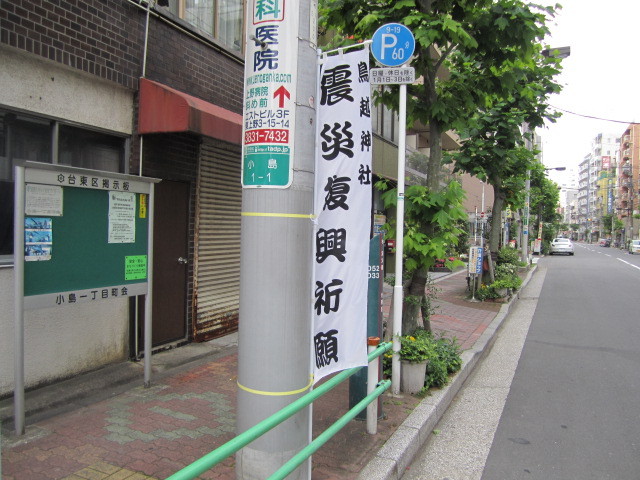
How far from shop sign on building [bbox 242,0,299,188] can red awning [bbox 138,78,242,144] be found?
2.80m

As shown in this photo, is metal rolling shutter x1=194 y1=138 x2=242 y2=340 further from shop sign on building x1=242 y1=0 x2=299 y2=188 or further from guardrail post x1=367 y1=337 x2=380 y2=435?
shop sign on building x1=242 y1=0 x2=299 y2=188

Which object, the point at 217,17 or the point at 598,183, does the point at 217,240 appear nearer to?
the point at 217,17

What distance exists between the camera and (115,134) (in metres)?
5.63

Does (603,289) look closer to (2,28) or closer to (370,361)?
(370,361)

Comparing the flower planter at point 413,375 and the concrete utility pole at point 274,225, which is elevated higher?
the concrete utility pole at point 274,225

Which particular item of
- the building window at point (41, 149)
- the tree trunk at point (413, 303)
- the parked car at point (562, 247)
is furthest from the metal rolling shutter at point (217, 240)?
the parked car at point (562, 247)

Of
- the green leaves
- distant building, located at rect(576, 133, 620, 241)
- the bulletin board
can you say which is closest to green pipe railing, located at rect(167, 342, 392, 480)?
the bulletin board

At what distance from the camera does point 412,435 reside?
4070 millimetres

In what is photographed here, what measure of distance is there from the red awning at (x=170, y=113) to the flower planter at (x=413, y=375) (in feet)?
11.7

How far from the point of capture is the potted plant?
16.5 ft

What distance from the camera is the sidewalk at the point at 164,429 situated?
135 inches

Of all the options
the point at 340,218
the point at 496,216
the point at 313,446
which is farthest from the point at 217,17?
the point at 496,216

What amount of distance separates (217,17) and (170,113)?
2.56 meters

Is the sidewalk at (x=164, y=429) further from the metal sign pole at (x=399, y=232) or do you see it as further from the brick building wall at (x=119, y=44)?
the brick building wall at (x=119, y=44)
